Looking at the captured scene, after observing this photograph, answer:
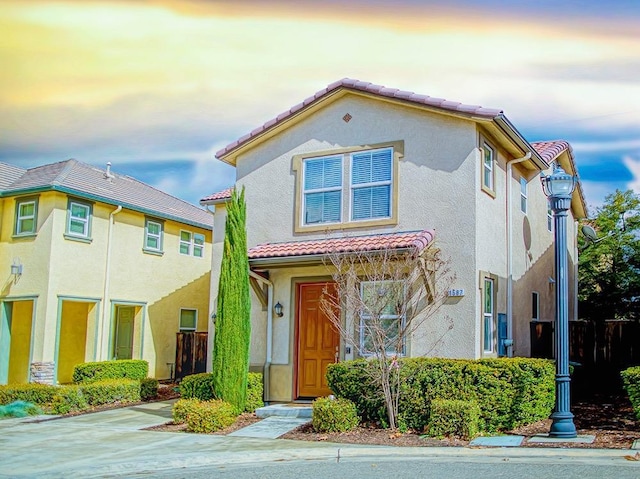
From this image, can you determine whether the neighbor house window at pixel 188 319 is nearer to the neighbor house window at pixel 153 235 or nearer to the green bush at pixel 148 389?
the neighbor house window at pixel 153 235

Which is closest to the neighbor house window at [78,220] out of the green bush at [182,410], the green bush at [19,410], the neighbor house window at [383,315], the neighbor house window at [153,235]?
the neighbor house window at [153,235]

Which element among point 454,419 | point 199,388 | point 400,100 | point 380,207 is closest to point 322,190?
point 380,207

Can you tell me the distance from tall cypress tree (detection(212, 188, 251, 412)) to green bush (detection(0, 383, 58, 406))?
521cm

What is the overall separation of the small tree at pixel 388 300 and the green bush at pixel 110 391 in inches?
235

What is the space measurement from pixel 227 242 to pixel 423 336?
4.33m

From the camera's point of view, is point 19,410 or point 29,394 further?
point 29,394

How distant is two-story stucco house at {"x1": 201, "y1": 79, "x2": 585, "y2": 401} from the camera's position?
1379 cm

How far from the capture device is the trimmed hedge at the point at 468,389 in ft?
38.3

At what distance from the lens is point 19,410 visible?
50.4ft

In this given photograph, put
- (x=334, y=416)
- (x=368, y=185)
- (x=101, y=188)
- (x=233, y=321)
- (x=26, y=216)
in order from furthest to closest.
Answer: (x=101, y=188) < (x=26, y=216) < (x=368, y=185) < (x=233, y=321) < (x=334, y=416)

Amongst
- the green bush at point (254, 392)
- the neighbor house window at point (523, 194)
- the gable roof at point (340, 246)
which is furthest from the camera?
the neighbor house window at point (523, 194)

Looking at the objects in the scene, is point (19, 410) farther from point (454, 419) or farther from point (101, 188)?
point (454, 419)

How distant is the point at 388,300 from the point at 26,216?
11.8 meters

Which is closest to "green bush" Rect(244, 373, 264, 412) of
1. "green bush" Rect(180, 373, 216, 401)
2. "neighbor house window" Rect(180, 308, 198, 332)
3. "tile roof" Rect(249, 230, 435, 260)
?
"green bush" Rect(180, 373, 216, 401)
